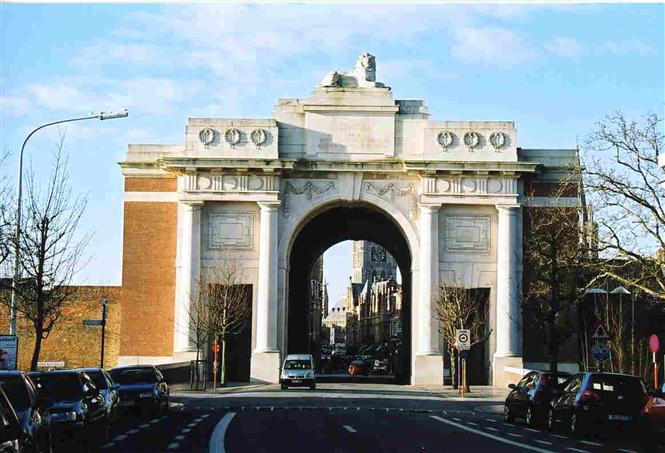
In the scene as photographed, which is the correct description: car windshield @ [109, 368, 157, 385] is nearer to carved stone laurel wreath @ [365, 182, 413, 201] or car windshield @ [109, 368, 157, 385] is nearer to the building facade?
the building facade

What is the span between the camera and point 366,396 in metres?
51.2

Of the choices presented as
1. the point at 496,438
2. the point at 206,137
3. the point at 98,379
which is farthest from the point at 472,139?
the point at 496,438

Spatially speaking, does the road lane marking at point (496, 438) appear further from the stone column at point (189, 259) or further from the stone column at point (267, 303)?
the stone column at point (189, 259)

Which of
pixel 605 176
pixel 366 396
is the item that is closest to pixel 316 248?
pixel 366 396

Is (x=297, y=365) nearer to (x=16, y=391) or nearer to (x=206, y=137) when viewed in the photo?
(x=206, y=137)

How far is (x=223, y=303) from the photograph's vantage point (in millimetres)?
61031

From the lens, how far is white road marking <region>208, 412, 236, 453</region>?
72.6ft

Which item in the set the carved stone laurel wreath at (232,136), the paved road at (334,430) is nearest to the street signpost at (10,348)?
the paved road at (334,430)

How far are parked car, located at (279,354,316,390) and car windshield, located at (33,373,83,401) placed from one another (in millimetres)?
33226

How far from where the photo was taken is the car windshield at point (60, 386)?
78.1 feet

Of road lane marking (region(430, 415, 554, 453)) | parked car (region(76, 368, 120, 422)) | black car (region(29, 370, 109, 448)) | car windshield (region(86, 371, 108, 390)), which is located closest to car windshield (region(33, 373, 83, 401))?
black car (region(29, 370, 109, 448))

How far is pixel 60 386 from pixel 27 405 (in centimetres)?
752

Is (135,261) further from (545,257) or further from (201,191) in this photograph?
(545,257)

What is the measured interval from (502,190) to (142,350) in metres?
22.2
